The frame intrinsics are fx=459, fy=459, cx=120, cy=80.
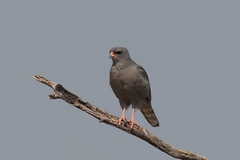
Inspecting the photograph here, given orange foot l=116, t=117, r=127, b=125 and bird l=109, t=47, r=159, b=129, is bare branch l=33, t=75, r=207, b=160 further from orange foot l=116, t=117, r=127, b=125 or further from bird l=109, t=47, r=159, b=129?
bird l=109, t=47, r=159, b=129

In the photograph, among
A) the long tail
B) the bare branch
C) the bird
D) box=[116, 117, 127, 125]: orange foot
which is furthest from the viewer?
the long tail

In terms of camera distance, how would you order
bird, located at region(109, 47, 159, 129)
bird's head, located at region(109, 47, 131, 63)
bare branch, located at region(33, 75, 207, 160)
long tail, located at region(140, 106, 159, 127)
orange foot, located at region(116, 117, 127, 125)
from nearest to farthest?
bare branch, located at region(33, 75, 207, 160) < orange foot, located at region(116, 117, 127, 125) < bird, located at region(109, 47, 159, 129) < bird's head, located at region(109, 47, 131, 63) < long tail, located at region(140, 106, 159, 127)

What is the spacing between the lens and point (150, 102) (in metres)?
11.4

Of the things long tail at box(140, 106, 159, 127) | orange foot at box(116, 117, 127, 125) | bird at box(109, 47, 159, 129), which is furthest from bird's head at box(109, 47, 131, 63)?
long tail at box(140, 106, 159, 127)

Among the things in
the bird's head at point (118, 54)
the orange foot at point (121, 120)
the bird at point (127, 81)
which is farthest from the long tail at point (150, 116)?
the bird's head at point (118, 54)

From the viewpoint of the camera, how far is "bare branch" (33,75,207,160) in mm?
9211

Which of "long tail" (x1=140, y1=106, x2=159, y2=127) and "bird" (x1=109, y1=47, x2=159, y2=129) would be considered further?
"long tail" (x1=140, y1=106, x2=159, y2=127)

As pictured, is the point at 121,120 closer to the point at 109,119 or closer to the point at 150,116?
the point at 109,119

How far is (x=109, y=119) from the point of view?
9.92 m

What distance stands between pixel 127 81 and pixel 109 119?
1.01 m

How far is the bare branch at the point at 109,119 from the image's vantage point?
921 centimetres

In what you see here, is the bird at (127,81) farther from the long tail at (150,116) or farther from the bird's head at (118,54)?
the long tail at (150,116)

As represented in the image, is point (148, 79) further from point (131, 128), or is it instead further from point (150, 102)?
point (131, 128)

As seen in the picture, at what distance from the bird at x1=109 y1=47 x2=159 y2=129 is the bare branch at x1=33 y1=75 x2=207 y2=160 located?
18 centimetres
